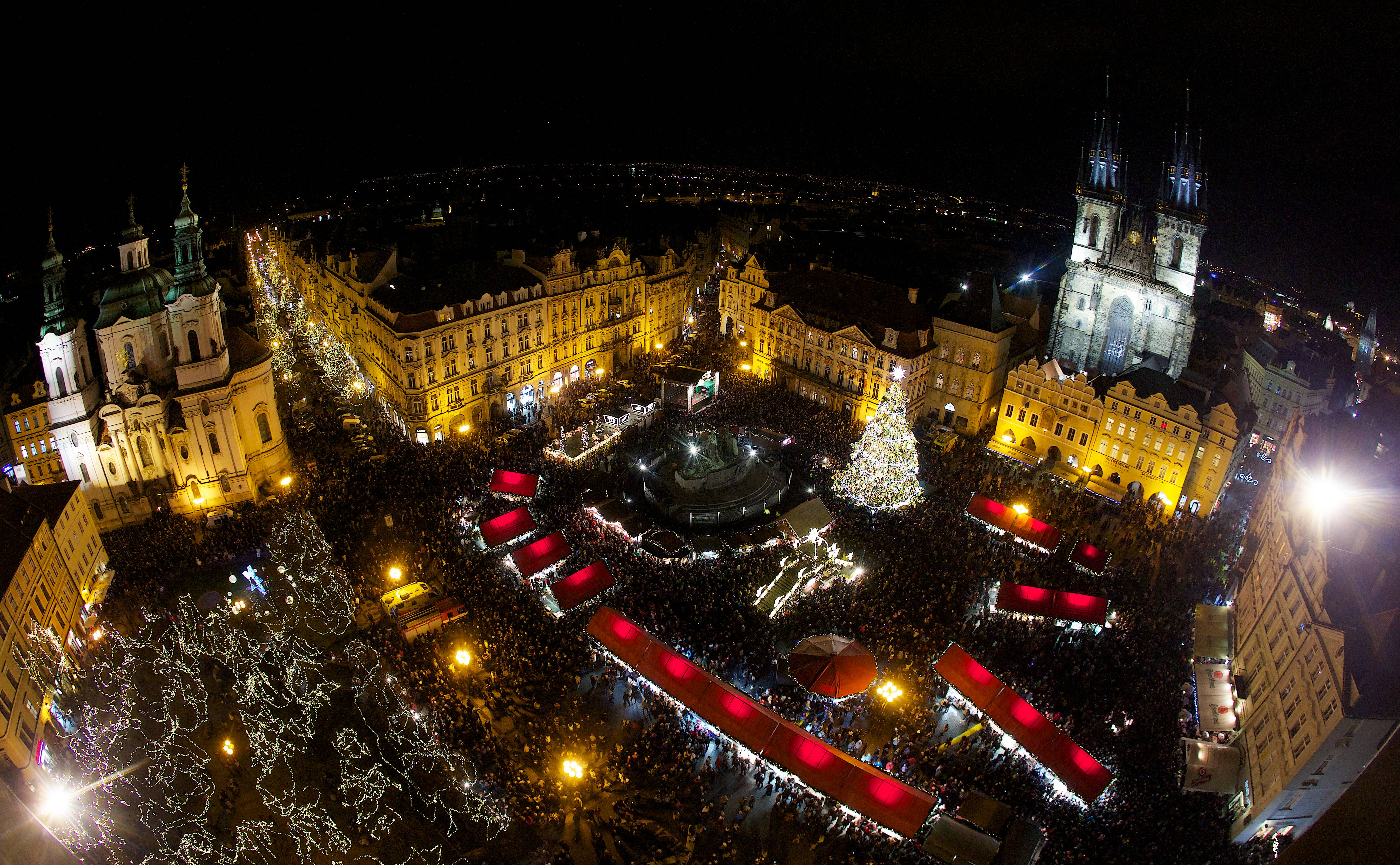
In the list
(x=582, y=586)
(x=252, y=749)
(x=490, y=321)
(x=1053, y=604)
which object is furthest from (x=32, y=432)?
(x=1053, y=604)

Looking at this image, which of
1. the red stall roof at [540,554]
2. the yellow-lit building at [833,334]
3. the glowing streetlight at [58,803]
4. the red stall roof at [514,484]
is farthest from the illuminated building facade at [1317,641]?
the glowing streetlight at [58,803]

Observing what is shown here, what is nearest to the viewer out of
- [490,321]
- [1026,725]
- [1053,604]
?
[1026,725]

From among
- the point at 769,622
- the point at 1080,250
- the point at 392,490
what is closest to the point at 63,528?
the point at 392,490

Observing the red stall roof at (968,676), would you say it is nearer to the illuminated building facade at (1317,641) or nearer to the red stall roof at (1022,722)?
the red stall roof at (1022,722)

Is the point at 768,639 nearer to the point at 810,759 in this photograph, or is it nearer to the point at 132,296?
the point at 810,759

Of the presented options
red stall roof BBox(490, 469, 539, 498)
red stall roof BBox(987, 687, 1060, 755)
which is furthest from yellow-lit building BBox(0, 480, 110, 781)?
red stall roof BBox(987, 687, 1060, 755)

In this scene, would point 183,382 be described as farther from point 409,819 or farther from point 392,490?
point 409,819
